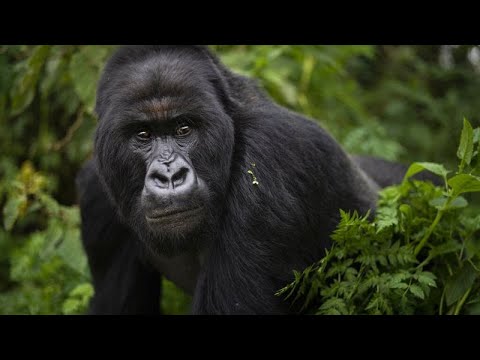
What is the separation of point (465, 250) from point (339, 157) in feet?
3.02

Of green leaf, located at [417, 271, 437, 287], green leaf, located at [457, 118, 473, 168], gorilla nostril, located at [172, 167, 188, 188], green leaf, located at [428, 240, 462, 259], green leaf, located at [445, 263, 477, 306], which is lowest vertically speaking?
green leaf, located at [445, 263, 477, 306]

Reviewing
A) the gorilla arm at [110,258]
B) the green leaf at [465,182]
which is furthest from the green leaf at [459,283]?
the gorilla arm at [110,258]

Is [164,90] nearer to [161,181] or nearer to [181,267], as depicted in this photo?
[161,181]

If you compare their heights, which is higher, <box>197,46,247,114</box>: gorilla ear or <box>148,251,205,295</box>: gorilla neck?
<box>197,46,247,114</box>: gorilla ear

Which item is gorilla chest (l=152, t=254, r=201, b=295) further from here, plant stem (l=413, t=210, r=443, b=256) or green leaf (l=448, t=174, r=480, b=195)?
green leaf (l=448, t=174, r=480, b=195)

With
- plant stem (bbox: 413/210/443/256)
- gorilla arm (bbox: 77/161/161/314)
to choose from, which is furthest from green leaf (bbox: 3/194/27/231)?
plant stem (bbox: 413/210/443/256)

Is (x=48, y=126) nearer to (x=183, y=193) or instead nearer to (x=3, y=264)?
(x=3, y=264)

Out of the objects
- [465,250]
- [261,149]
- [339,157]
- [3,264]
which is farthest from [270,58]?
[3,264]

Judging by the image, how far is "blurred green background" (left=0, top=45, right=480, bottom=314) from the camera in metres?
4.66

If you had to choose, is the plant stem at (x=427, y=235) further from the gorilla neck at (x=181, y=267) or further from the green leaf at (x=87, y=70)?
the green leaf at (x=87, y=70)

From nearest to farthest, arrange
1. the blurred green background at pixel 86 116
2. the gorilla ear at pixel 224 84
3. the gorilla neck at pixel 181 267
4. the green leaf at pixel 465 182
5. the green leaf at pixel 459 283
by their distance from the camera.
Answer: the green leaf at pixel 465 182 < the green leaf at pixel 459 283 < the gorilla ear at pixel 224 84 < the gorilla neck at pixel 181 267 < the blurred green background at pixel 86 116

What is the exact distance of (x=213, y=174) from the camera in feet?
10.6

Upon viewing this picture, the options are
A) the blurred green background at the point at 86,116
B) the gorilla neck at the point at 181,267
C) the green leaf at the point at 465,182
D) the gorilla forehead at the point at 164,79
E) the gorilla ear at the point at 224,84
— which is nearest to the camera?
the green leaf at the point at 465,182

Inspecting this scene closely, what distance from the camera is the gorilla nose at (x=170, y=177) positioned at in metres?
3.02
